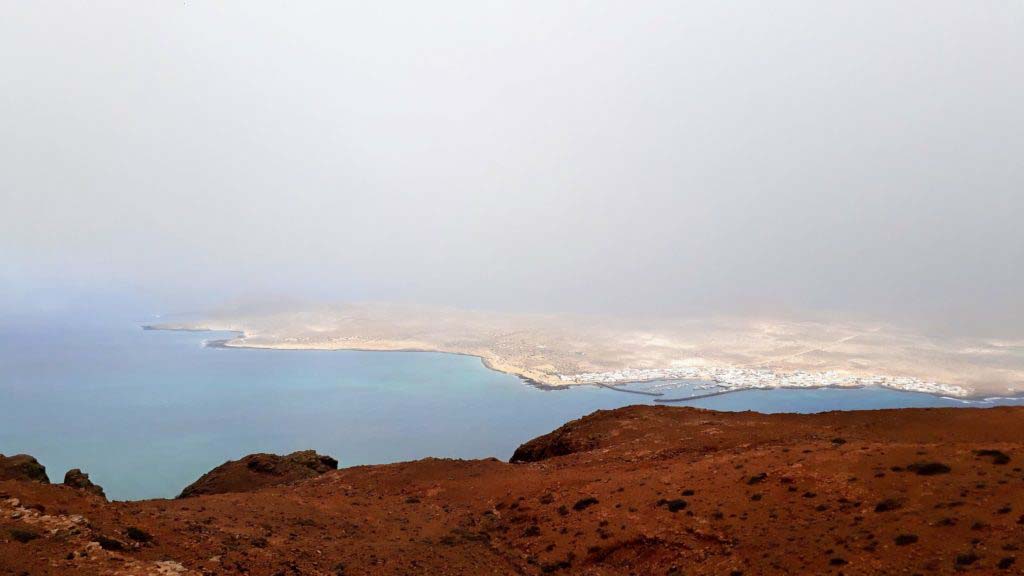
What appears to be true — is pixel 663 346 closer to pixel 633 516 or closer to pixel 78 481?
pixel 633 516

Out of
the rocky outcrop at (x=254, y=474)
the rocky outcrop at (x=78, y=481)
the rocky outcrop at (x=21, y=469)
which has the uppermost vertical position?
the rocky outcrop at (x=21, y=469)

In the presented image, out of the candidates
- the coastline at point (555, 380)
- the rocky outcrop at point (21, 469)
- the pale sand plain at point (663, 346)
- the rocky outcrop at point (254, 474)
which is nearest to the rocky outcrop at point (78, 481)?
the rocky outcrop at point (21, 469)

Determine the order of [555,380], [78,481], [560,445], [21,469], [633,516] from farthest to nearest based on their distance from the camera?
[555,380] → [560,445] → [78,481] → [21,469] → [633,516]

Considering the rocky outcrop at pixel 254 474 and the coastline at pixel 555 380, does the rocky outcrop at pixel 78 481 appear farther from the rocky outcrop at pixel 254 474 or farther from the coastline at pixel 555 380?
the coastline at pixel 555 380

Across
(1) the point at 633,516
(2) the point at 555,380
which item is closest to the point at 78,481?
(1) the point at 633,516

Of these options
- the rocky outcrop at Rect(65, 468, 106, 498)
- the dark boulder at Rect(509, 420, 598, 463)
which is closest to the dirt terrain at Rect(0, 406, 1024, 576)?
the rocky outcrop at Rect(65, 468, 106, 498)

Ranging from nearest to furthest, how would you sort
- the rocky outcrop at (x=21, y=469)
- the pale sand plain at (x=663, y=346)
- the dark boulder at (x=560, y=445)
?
1. the rocky outcrop at (x=21, y=469)
2. the dark boulder at (x=560, y=445)
3. the pale sand plain at (x=663, y=346)

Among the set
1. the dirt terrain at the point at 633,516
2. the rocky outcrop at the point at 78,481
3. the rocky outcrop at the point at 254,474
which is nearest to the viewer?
the dirt terrain at the point at 633,516

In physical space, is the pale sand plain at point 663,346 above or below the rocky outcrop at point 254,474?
above
